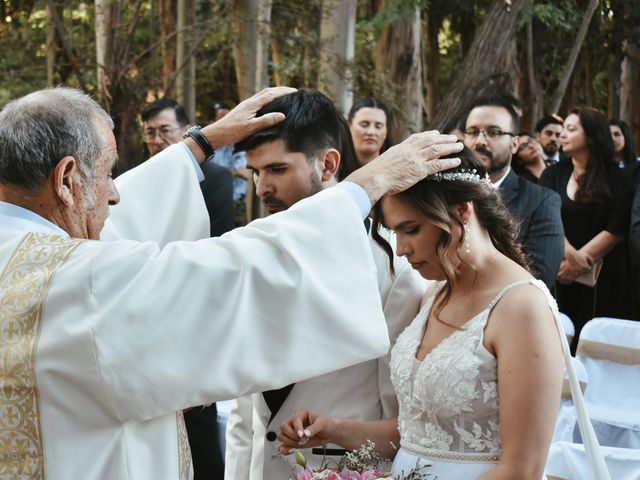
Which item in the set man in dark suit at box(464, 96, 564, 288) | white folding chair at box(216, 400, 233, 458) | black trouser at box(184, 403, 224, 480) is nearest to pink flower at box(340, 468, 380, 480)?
man in dark suit at box(464, 96, 564, 288)

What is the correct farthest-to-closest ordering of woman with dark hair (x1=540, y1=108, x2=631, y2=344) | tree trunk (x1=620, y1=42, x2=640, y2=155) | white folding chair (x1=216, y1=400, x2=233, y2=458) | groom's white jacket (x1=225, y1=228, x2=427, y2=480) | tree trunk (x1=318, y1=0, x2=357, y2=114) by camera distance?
tree trunk (x1=620, y1=42, x2=640, y2=155) < tree trunk (x1=318, y1=0, x2=357, y2=114) < woman with dark hair (x1=540, y1=108, x2=631, y2=344) < white folding chair (x1=216, y1=400, x2=233, y2=458) < groom's white jacket (x1=225, y1=228, x2=427, y2=480)

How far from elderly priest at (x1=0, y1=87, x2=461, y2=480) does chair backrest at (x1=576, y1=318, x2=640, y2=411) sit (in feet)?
9.96

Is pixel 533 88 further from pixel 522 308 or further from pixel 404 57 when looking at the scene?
pixel 522 308

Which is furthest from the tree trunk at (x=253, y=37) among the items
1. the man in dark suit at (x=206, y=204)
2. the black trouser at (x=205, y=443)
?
the black trouser at (x=205, y=443)

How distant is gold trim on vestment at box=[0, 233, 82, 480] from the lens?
2.09 meters

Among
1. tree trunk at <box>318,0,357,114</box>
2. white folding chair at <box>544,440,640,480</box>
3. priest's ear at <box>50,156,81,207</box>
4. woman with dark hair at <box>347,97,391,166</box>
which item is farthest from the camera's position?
tree trunk at <box>318,0,357,114</box>

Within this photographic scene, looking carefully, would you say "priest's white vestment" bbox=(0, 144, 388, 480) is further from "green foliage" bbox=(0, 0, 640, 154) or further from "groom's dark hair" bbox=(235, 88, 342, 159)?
"green foliage" bbox=(0, 0, 640, 154)

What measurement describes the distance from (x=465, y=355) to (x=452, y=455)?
0.94 ft

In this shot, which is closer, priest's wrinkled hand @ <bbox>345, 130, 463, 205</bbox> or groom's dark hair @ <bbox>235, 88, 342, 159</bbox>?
priest's wrinkled hand @ <bbox>345, 130, 463, 205</bbox>

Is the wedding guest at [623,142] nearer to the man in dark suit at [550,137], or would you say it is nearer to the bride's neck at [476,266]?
the man in dark suit at [550,137]

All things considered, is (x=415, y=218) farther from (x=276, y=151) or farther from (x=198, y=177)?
(x=198, y=177)

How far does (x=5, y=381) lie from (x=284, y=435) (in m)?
0.86

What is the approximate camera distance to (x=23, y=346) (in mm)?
2086

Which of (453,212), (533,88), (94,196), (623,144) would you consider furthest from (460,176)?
(533,88)
